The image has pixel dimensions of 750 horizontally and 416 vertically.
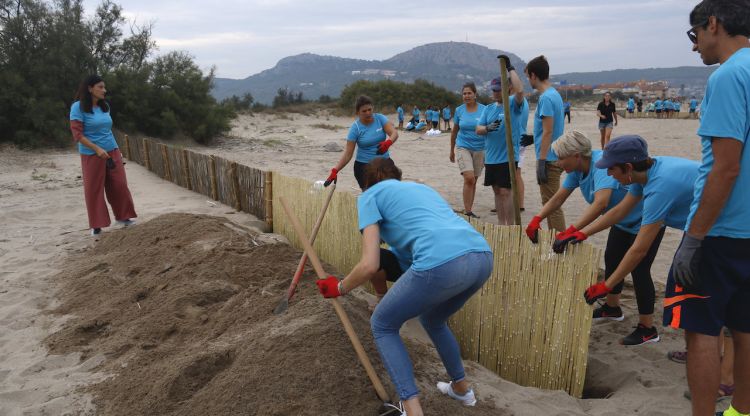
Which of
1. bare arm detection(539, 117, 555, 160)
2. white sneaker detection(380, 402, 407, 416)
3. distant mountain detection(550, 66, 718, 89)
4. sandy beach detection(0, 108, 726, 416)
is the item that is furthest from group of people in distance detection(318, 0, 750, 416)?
distant mountain detection(550, 66, 718, 89)

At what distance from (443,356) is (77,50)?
16051 millimetres

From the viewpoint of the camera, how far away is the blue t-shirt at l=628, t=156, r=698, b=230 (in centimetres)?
250

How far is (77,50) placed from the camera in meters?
15.1

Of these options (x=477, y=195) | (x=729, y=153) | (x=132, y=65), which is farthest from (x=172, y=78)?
(x=729, y=153)

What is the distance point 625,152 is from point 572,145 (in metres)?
0.65

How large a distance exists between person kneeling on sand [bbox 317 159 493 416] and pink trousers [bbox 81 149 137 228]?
4110 millimetres

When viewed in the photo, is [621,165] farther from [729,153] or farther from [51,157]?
[51,157]

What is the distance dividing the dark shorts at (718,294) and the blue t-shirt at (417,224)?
30.2 inches

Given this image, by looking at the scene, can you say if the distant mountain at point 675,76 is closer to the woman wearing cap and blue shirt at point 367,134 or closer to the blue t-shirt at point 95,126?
the woman wearing cap and blue shirt at point 367,134

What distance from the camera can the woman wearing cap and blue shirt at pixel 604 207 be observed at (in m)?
3.05

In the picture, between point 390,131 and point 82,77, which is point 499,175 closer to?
point 390,131

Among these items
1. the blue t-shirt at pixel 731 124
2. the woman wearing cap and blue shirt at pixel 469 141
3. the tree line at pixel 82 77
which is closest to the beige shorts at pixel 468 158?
the woman wearing cap and blue shirt at pixel 469 141

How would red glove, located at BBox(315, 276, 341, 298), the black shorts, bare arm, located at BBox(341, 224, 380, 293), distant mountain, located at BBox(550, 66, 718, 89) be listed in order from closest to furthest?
bare arm, located at BBox(341, 224, 380, 293)
red glove, located at BBox(315, 276, 341, 298)
the black shorts
distant mountain, located at BBox(550, 66, 718, 89)

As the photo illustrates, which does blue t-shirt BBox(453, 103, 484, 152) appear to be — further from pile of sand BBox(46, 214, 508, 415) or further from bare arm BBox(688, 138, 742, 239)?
bare arm BBox(688, 138, 742, 239)
